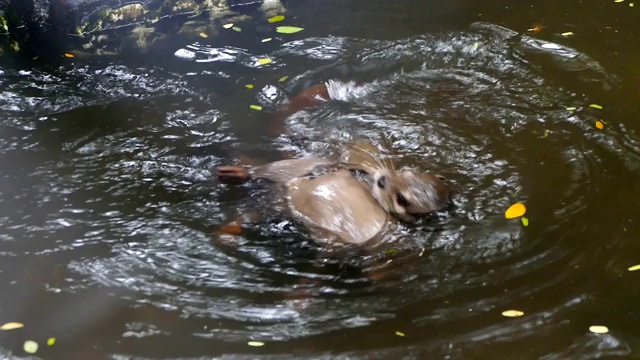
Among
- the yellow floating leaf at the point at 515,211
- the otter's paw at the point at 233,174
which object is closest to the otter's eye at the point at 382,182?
the yellow floating leaf at the point at 515,211

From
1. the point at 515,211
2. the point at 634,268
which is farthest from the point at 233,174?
the point at 634,268

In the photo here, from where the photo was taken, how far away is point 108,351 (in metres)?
2.97

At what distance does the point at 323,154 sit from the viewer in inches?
169

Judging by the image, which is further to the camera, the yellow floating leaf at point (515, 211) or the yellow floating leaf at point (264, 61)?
the yellow floating leaf at point (264, 61)

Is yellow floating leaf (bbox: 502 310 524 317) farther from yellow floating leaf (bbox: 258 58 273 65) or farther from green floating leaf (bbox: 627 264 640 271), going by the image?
yellow floating leaf (bbox: 258 58 273 65)

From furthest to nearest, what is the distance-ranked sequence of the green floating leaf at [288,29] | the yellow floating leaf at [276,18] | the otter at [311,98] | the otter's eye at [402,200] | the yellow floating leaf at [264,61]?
the yellow floating leaf at [276,18] < the green floating leaf at [288,29] < the yellow floating leaf at [264,61] < the otter at [311,98] < the otter's eye at [402,200]

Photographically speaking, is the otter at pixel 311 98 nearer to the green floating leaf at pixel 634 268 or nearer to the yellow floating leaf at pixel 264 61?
the yellow floating leaf at pixel 264 61

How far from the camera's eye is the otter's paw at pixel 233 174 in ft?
13.3

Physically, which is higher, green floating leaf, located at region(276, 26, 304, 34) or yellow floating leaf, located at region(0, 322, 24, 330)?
green floating leaf, located at region(276, 26, 304, 34)

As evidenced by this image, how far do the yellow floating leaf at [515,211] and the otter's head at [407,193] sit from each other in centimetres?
43

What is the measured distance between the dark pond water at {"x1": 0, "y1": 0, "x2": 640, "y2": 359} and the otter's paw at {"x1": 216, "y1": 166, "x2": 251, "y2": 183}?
0.08 m

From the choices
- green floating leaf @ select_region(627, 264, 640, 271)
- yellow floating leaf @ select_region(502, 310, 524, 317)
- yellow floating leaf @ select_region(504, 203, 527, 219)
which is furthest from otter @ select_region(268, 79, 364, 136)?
green floating leaf @ select_region(627, 264, 640, 271)

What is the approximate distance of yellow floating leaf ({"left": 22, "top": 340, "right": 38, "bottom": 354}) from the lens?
2.97 meters

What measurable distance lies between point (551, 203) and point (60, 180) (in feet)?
10.1
